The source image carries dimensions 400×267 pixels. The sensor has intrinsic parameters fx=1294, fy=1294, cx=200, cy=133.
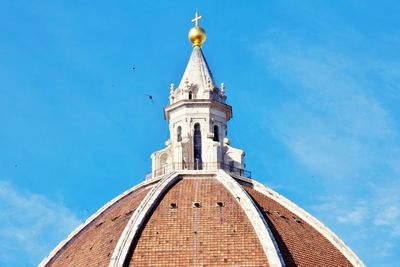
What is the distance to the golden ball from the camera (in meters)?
54.6

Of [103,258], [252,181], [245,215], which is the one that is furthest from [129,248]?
[252,181]

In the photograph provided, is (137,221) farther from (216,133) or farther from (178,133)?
(216,133)

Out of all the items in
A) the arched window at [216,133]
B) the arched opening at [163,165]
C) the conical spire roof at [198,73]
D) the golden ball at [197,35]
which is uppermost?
the golden ball at [197,35]

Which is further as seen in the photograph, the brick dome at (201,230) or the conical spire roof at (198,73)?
the conical spire roof at (198,73)

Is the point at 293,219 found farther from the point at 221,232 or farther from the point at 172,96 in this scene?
the point at 172,96

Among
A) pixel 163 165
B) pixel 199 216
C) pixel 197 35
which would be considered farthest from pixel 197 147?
pixel 199 216

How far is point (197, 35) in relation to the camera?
54625 millimetres

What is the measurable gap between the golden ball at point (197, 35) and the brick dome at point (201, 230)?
735 centimetres

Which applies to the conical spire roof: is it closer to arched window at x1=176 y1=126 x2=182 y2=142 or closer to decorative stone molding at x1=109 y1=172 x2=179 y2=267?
arched window at x1=176 y1=126 x2=182 y2=142

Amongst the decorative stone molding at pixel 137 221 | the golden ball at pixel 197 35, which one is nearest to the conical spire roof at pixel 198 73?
the golden ball at pixel 197 35

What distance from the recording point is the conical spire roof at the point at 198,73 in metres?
53.7

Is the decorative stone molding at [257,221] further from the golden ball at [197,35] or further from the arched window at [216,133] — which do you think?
the golden ball at [197,35]

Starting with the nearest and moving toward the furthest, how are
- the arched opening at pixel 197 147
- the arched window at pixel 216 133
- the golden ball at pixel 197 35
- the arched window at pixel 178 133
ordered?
the arched opening at pixel 197 147 → the arched window at pixel 178 133 → the arched window at pixel 216 133 → the golden ball at pixel 197 35

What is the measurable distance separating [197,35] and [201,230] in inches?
482
